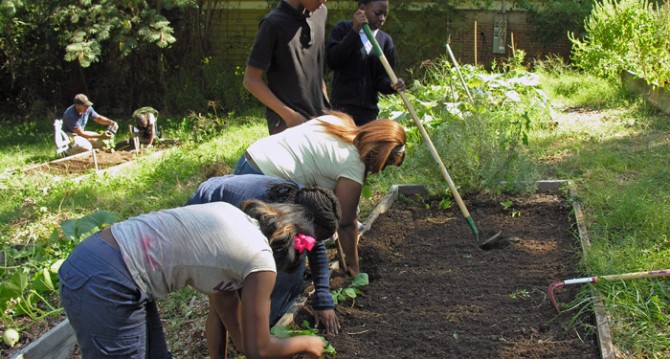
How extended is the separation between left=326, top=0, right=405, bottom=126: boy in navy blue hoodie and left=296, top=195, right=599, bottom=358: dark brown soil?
1008mm

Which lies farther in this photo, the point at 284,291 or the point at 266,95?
the point at 266,95

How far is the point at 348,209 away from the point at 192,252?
133 cm

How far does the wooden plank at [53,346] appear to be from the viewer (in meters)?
3.46

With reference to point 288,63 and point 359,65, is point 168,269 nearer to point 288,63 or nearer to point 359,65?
point 288,63

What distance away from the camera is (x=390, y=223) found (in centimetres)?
560

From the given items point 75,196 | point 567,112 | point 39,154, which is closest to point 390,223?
point 75,196

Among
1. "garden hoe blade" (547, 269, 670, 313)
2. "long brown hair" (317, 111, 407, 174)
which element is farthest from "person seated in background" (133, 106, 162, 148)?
"garden hoe blade" (547, 269, 670, 313)

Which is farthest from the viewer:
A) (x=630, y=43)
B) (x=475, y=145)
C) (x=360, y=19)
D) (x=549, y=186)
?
(x=630, y=43)

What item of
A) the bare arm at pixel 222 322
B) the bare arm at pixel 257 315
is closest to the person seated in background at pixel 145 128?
the bare arm at pixel 222 322

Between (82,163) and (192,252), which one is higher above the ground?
(192,252)

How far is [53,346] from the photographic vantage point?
3625mm

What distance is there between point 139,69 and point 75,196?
30.5 feet

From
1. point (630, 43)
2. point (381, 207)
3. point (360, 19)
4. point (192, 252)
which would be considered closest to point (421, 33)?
point (630, 43)

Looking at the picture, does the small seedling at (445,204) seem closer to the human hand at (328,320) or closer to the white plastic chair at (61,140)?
the human hand at (328,320)
